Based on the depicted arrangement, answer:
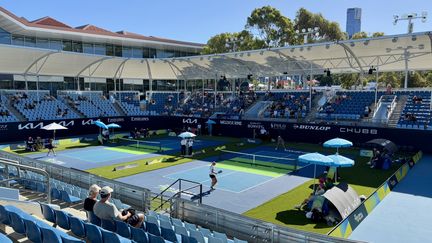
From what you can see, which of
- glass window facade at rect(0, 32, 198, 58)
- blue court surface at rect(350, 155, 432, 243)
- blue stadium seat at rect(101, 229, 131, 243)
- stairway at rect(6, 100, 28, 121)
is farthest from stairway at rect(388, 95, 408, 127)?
glass window facade at rect(0, 32, 198, 58)

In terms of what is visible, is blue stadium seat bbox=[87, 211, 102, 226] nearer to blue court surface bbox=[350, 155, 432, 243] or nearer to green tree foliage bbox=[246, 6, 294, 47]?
blue court surface bbox=[350, 155, 432, 243]

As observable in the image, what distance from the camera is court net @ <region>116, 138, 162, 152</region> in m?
28.9

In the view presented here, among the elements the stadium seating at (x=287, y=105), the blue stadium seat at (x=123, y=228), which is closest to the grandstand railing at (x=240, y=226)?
the blue stadium seat at (x=123, y=228)

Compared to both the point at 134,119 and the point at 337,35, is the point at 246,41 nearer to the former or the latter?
the point at 337,35

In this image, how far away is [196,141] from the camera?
109 feet

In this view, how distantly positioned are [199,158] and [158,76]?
28441mm

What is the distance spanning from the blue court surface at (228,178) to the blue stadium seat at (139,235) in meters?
9.00

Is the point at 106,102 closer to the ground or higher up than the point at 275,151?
higher up

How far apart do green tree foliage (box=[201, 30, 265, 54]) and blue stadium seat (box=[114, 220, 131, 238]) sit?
167ft

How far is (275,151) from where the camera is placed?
2762cm

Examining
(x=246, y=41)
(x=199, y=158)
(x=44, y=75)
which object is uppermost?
(x=246, y=41)

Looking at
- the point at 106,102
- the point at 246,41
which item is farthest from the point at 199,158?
Answer: the point at 246,41

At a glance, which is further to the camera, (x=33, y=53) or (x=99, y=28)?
(x=99, y=28)

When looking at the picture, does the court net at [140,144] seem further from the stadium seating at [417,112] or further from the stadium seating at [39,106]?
the stadium seating at [417,112]
